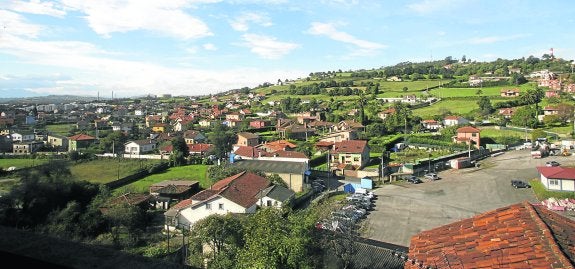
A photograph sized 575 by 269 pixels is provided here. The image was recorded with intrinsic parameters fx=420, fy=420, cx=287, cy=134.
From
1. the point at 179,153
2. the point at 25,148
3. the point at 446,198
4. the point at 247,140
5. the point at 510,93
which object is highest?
the point at 510,93

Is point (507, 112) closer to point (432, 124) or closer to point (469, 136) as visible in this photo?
point (432, 124)

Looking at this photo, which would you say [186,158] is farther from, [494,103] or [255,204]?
[494,103]

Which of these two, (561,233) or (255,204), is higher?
(561,233)

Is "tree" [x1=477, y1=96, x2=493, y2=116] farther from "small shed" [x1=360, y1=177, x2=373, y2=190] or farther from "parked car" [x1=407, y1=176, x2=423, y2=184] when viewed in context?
"small shed" [x1=360, y1=177, x2=373, y2=190]

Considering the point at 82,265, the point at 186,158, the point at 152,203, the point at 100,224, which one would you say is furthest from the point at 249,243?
the point at 186,158

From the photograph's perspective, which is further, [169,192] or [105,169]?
[105,169]

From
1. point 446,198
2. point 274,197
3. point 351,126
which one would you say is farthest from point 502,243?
point 351,126

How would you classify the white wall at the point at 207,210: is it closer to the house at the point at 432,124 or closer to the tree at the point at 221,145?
the tree at the point at 221,145
